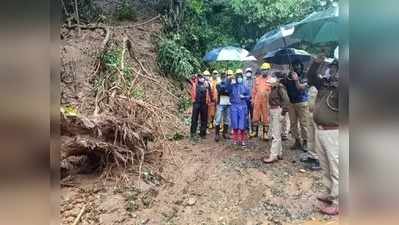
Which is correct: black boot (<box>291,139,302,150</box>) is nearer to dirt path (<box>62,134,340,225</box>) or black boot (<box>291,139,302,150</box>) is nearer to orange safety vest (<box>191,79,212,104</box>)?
dirt path (<box>62,134,340,225</box>)

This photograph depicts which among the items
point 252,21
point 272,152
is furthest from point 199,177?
point 252,21

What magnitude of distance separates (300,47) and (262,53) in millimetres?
169

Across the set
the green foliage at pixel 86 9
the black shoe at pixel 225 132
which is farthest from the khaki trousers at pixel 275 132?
the green foliage at pixel 86 9

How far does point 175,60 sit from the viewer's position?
2.06m

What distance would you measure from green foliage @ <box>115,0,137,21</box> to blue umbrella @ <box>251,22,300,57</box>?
664mm

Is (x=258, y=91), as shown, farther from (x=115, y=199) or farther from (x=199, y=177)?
(x=115, y=199)

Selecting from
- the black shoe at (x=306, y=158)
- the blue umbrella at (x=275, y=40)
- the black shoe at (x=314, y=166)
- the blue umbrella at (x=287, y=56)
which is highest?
the blue umbrella at (x=275, y=40)

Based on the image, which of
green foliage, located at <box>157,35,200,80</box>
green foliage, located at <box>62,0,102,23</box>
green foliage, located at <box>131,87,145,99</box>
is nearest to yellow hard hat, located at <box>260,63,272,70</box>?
green foliage, located at <box>157,35,200,80</box>

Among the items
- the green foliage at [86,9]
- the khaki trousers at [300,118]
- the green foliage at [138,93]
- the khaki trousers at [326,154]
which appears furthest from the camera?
the green foliage at [138,93]

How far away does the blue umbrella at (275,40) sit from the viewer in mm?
1769

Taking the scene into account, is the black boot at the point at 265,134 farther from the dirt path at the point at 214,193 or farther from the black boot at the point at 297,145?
the black boot at the point at 297,145

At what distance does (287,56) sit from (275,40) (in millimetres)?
90

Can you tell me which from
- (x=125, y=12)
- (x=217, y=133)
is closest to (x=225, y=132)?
(x=217, y=133)

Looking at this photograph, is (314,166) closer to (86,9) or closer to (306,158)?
(306,158)
